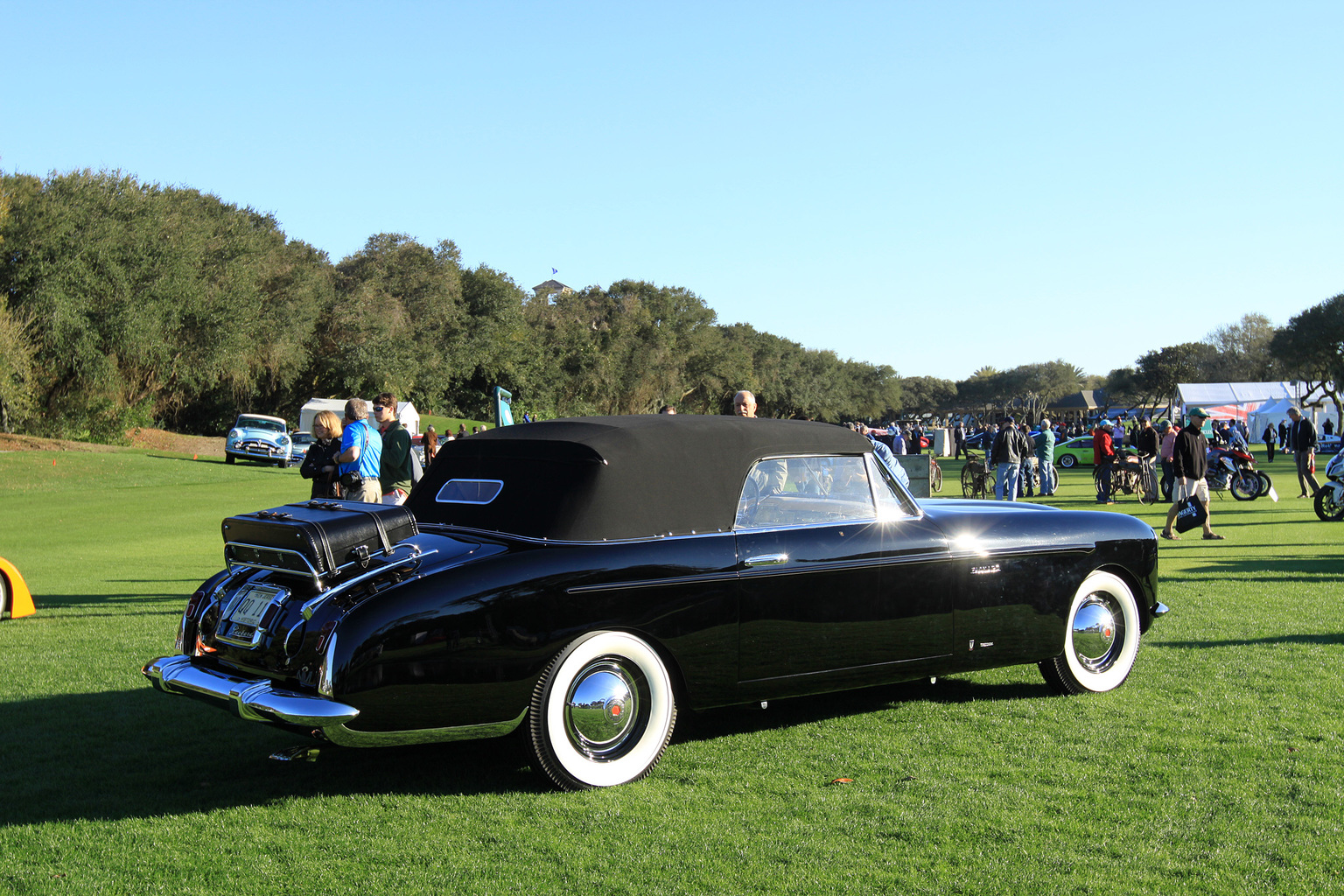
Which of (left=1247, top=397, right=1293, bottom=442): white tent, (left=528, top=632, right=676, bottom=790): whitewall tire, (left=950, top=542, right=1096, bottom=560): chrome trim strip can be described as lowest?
(left=528, top=632, right=676, bottom=790): whitewall tire

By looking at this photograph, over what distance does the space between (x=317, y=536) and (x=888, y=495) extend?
2854 mm

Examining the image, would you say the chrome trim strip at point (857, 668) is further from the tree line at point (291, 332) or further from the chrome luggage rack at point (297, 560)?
the tree line at point (291, 332)

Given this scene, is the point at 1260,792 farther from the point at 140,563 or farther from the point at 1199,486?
the point at 140,563

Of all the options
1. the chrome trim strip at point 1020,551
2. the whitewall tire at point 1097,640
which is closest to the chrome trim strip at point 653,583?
the chrome trim strip at point 1020,551

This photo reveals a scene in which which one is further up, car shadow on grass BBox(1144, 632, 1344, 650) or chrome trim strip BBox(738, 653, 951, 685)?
chrome trim strip BBox(738, 653, 951, 685)

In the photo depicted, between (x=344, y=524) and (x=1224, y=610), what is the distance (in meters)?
7.20

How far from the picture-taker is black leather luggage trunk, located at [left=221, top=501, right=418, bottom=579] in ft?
13.7

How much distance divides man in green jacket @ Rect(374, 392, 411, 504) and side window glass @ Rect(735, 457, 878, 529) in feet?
18.7

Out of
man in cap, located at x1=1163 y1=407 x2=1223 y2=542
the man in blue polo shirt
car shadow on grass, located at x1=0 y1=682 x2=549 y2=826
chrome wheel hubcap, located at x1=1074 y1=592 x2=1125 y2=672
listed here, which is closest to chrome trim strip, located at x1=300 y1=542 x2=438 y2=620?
car shadow on grass, located at x1=0 y1=682 x2=549 y2=826

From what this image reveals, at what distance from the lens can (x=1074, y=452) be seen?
35.4 m

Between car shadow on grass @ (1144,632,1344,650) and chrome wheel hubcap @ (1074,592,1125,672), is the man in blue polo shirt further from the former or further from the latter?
car shadow on grass @ (1144,632,1344,650)

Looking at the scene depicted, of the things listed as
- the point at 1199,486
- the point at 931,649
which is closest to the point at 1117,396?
the point at 1199,486

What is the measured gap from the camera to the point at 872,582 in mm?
5020

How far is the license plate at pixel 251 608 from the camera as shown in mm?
4305
